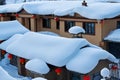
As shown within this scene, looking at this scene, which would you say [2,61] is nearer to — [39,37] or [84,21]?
[39,37]

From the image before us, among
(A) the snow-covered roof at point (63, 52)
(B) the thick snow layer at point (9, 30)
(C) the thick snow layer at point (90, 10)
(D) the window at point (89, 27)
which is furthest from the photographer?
(B) the thick snow layer at point (9, 30)

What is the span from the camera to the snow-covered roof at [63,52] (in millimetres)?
15383

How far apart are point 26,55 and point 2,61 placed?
6.28 m

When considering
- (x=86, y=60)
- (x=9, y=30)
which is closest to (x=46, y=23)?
(x=9, y=30)

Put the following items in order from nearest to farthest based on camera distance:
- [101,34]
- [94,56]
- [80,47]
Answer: [94,56], [80,47], [101,34]

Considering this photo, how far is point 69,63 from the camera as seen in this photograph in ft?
51.6

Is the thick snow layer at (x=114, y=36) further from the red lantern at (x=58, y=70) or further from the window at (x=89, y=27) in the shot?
the red lantern at (x=58, y=70)

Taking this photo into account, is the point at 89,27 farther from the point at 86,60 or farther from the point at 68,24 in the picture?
the point at 86,60

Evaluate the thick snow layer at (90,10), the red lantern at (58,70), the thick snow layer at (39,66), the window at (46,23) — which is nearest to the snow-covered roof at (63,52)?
the thick snow layer at (39,66)

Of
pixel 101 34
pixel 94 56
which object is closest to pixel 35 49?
pixel 94 56

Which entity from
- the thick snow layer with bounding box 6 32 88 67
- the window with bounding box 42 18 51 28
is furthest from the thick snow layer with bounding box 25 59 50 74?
the window with bounding box 42 18 51 28

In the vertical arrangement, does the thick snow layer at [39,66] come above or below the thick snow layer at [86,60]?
below

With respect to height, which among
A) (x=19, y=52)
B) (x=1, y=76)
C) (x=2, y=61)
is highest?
(x=1, y=76)

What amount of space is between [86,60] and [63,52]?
1683 mm
